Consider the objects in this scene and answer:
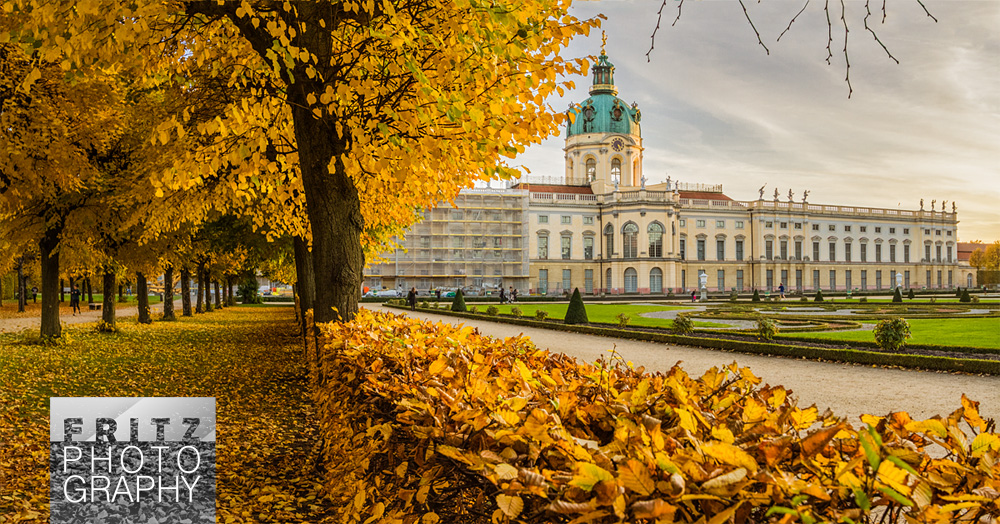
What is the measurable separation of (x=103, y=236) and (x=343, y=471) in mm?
13652

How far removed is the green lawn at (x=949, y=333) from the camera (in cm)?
1271

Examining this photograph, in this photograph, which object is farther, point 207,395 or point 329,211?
point 207,395

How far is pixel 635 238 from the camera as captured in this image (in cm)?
6606

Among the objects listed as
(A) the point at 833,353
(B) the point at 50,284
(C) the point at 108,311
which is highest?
(B) the point at 50,284

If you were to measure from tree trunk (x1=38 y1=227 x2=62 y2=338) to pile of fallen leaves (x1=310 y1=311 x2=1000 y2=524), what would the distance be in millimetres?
13398

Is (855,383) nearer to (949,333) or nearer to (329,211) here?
(329,211)

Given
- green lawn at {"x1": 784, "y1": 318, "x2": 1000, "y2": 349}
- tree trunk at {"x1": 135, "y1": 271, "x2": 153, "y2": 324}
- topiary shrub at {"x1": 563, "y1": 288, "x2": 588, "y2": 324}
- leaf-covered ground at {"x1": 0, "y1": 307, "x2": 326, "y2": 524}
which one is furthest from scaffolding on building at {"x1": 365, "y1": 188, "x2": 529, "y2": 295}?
A: leaf-covered ground at {"x1": 0, "y1": 307, "x2": 326, "y2": 524}

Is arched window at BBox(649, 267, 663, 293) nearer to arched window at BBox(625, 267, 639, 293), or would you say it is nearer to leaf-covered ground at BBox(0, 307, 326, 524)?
arched window at BBox(625, 267, 639, 293)

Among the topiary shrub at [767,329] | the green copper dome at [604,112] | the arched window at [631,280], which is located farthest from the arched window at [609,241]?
the topiary shrub at [767,329]

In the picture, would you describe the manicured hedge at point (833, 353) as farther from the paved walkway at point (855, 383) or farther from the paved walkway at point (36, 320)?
the paved walkway at point (36, 320)

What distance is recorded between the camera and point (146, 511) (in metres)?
3.70

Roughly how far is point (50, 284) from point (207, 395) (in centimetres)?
755

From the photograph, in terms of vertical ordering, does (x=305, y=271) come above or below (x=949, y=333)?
above

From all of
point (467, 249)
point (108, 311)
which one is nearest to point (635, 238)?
point (467, 249)
